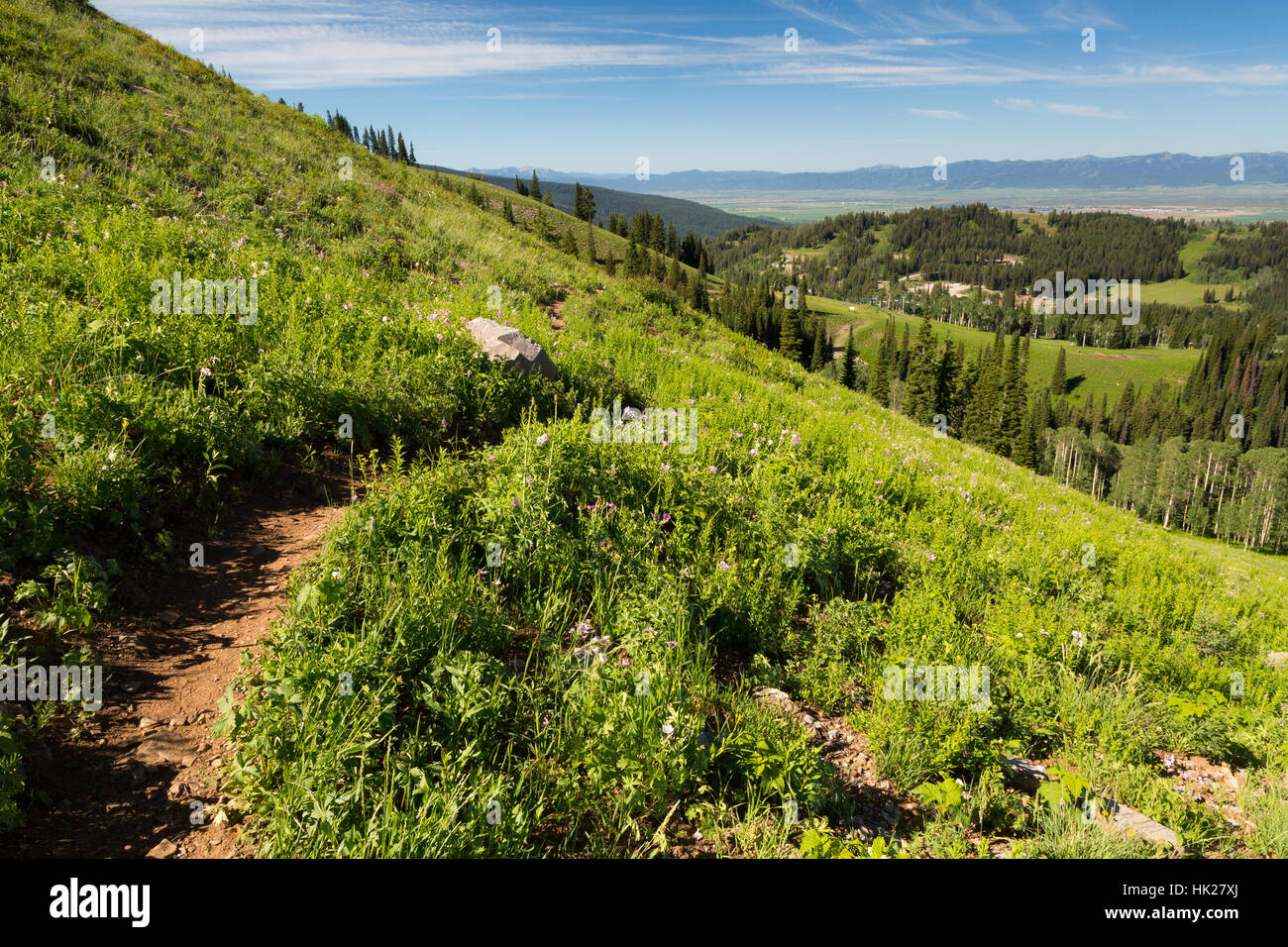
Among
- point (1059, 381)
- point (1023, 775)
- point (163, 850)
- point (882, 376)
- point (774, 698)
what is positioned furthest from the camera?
point (1059, 381)

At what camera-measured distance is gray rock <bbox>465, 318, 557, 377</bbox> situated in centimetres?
923

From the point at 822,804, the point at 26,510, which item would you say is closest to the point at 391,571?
the point at 26,510

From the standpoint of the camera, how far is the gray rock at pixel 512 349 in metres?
9.23

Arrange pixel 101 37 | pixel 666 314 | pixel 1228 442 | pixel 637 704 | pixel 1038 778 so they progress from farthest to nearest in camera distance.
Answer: pixel 1228 442, pixel 101 37, pixel 666 314, pixel 1038 778, pixel 637 704

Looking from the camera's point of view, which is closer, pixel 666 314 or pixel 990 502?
pixel 990 502

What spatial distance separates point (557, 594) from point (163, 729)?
2.74 m

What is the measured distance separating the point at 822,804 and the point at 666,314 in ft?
56.3

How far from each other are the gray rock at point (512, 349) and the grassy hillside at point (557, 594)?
0.40 metres

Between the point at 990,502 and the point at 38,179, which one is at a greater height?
the point at 38,179

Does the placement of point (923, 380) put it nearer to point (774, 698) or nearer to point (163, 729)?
point (774, 698)

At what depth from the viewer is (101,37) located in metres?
22.1

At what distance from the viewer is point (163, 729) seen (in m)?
3.74

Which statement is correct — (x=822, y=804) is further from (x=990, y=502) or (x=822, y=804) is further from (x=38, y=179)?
(x=38, y=179)

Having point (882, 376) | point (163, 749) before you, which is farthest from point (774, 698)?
point (882, 376)
